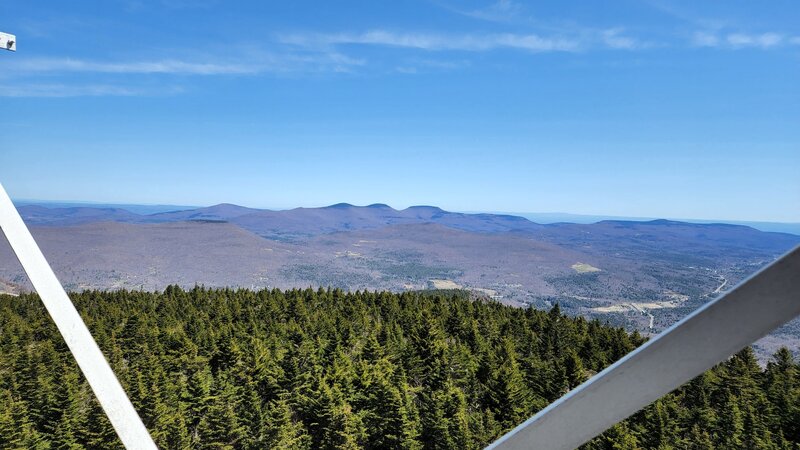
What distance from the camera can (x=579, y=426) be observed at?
3.71ft

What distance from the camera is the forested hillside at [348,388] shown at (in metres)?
36.9

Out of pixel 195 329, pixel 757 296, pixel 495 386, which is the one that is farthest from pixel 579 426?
pixel 195 329

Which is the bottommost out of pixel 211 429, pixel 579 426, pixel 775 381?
pixel 211 429

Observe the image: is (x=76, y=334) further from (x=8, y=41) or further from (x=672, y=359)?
(x=672, y=359)

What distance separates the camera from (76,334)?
5.41 feet

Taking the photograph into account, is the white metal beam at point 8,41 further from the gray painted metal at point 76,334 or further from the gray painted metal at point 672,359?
the gray painted metal at point 672,359

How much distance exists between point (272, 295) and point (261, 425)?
5222cm

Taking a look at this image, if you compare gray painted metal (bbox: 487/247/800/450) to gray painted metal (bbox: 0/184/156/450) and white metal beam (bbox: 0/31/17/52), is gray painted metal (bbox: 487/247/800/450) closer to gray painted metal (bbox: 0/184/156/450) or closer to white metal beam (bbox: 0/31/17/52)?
gray painted metal (bbox: 0/184/156/450)

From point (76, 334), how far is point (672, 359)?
205 cm

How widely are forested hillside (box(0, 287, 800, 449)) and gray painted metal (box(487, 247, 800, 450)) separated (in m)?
29.1

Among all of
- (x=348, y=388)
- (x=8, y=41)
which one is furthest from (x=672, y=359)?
(x=348, y=388)

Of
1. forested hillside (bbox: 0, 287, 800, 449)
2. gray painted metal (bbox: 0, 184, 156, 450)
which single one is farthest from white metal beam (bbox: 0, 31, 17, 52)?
forested hillside (bbox: 0, 287, 800, 449)

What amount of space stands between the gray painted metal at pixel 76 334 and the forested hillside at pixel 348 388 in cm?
2928

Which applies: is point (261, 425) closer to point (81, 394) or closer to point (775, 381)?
point (81, 394)
